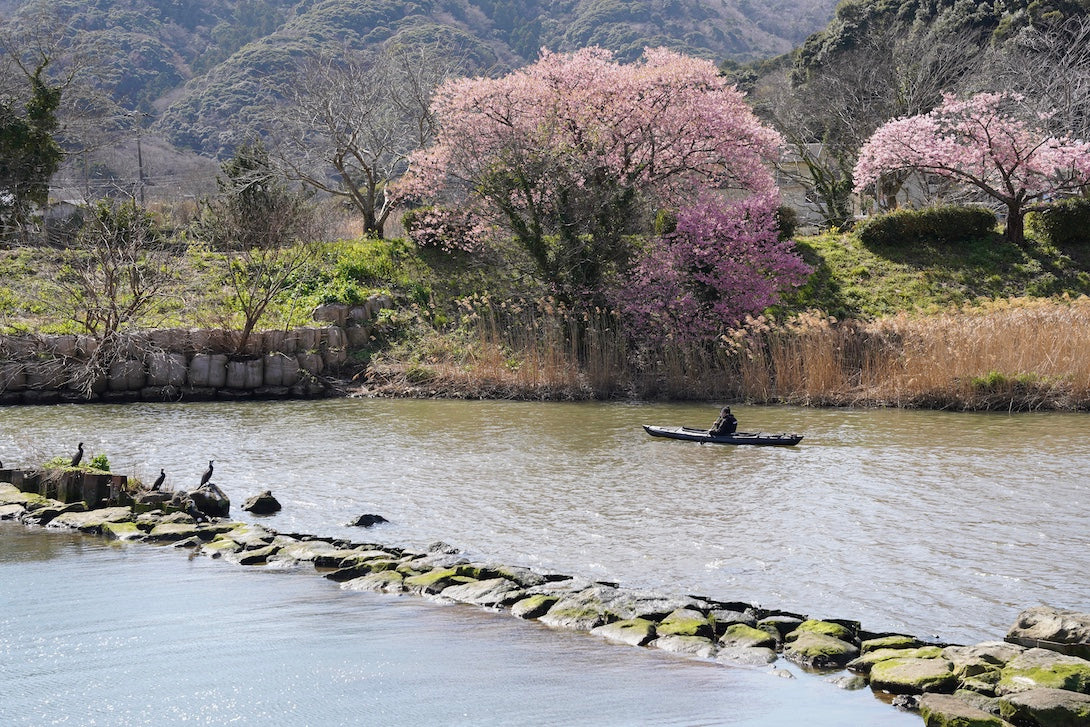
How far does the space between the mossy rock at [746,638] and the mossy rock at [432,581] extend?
237cm

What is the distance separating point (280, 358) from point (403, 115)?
16.6 metres

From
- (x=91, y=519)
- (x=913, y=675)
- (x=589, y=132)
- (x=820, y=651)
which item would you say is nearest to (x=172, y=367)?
(x=589, y=132)

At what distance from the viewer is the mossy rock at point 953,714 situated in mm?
5602

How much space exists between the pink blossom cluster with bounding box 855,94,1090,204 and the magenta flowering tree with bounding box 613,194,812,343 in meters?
6.52

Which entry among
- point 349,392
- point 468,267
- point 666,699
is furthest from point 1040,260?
point 666,699

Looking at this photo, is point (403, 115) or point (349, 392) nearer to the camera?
point (349, 392)

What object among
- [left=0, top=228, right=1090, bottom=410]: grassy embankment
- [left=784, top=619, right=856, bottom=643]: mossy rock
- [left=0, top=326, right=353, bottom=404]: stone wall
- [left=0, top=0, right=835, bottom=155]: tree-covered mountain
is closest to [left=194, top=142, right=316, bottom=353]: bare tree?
[left=0, top=228, right=1090, bottom=410]: grassy embankment

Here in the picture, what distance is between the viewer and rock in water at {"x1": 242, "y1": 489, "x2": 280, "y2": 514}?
11.1m

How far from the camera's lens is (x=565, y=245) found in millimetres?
21812

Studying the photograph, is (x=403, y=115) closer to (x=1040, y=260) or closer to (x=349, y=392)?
(x=349, y=392)

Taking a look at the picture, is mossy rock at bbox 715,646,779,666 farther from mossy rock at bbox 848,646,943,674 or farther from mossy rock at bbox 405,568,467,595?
mossy rock at bbox 405,568,467,595

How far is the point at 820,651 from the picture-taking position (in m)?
6.82

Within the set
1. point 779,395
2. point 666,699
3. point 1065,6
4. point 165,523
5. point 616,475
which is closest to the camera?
point 666,699

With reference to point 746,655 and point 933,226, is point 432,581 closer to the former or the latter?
point 746,655
